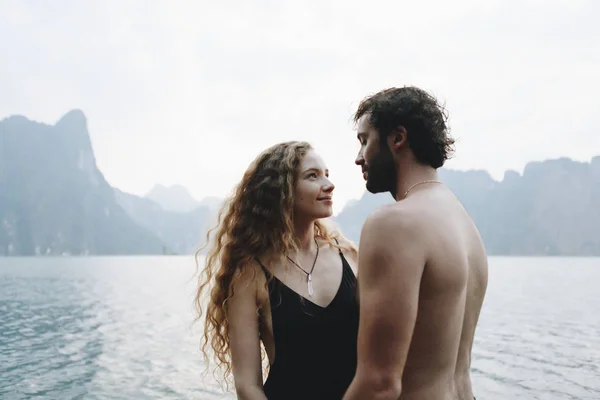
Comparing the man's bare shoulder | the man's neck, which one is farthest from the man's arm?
the man's neck

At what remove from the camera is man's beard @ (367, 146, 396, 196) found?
240 centimetres

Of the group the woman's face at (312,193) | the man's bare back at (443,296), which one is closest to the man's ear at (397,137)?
the man's bare back at (443,296)

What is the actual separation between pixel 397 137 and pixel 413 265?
66 centimetres

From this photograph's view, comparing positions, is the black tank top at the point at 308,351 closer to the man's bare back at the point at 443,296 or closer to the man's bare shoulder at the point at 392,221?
the man's bare back at the point at 443,296

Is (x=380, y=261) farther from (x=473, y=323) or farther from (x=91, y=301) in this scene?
(x=91, y=301)

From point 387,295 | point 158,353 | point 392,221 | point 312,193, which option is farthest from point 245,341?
point 158,353

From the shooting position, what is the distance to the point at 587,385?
1602cm

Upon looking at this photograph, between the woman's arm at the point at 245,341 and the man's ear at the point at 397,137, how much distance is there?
4.41 feet

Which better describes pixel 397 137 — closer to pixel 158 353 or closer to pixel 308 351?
pixel 308 351

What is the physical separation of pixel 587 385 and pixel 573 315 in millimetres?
20378

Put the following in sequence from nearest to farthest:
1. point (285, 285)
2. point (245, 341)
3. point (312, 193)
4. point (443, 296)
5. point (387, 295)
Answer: point (387, 295), point (443, 296), point (245, 341), point (285, 285), point (312, 193)

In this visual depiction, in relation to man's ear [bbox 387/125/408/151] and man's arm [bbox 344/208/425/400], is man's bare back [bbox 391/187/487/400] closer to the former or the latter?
man's arm [bbox 344/208/425/400]

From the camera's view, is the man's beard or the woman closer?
the man's beard

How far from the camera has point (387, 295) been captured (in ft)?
6.57
